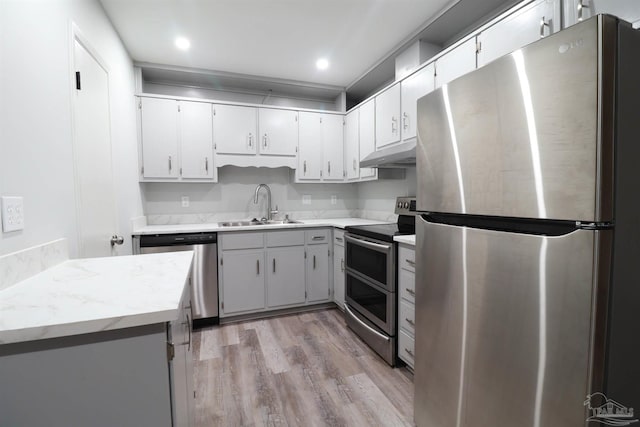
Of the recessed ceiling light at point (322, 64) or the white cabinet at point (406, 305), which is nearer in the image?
the white cabinet at point (406, 305)

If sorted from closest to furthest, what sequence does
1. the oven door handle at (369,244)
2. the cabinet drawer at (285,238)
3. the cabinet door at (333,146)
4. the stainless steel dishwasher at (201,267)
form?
the oven door handle at (369,244), the stainless steel dishwasher at (201,267), the cabinet drawer at (285,238), the cabinet door at (333,146)

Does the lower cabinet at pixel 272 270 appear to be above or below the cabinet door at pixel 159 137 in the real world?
below

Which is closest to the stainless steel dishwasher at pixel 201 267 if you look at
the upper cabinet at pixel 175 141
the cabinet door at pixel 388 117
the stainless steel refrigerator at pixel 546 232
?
the upper cabinet at pixel 175 141

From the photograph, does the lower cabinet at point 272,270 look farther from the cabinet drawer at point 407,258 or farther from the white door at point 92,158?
the cabinet drawer at point 407,258

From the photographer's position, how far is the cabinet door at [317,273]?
3.13 metres

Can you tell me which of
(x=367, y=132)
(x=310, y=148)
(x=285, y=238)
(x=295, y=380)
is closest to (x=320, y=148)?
(x=310, y=148)

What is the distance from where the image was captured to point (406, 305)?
1.97 metres

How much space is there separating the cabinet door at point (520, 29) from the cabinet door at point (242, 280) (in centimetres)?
244

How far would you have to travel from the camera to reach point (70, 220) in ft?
4.84

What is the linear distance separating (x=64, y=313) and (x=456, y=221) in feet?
4.43

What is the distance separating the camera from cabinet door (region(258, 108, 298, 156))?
3293mm

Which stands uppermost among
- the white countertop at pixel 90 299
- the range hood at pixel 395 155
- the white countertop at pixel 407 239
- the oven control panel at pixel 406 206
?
the range hood at pixel 395 155

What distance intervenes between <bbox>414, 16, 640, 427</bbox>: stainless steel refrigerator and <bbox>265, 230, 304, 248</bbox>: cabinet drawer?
6.55ft

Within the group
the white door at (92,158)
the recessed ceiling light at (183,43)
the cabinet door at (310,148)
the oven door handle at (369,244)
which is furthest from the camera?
the cabinet door at (310,148)
